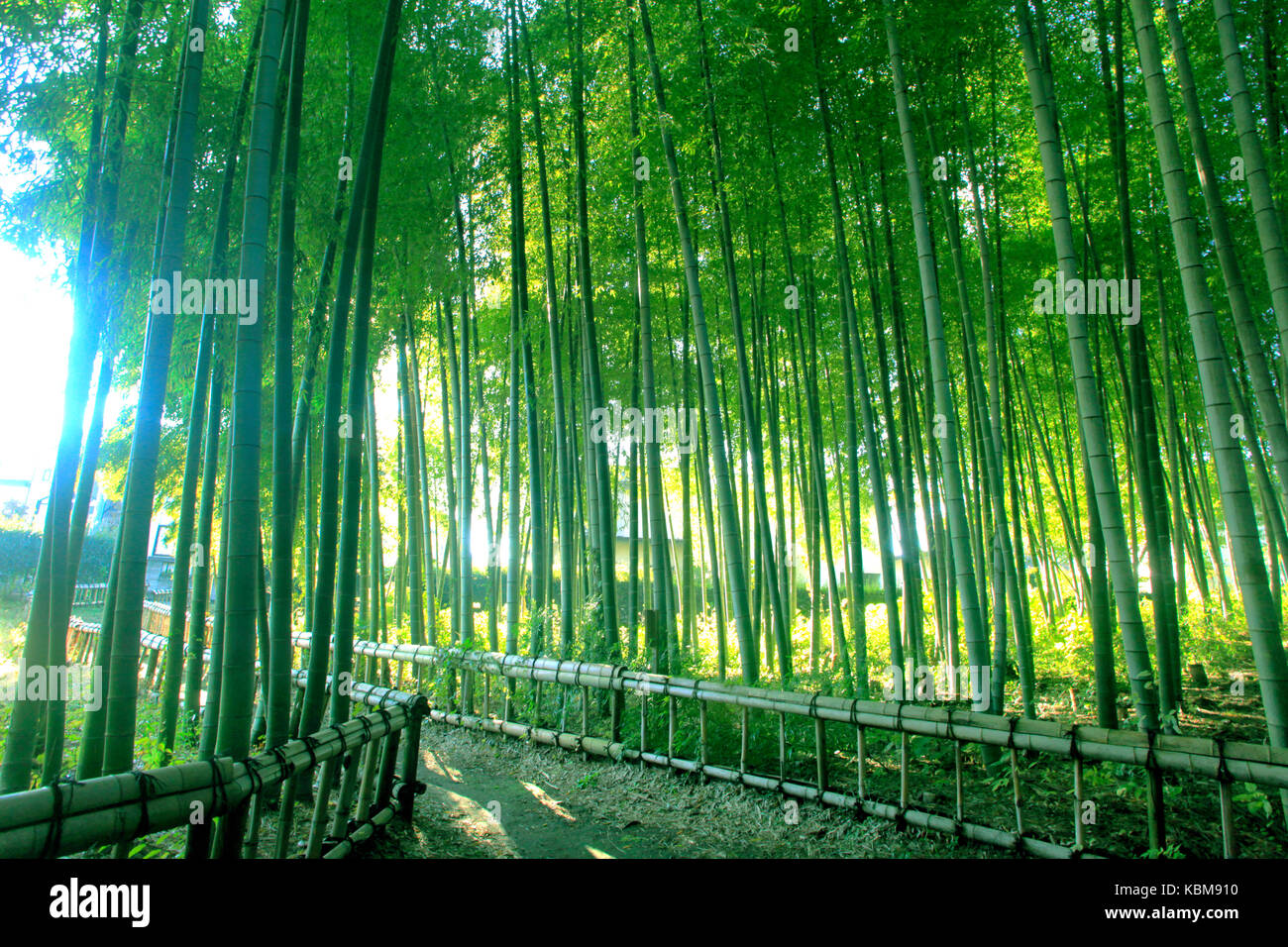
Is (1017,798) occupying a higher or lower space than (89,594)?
lower

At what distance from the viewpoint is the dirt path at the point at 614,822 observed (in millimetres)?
2695

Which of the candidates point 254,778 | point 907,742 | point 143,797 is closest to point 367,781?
point 254,778

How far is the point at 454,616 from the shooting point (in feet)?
22.6

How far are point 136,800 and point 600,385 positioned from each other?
3524 mm

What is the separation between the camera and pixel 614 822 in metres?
3.13

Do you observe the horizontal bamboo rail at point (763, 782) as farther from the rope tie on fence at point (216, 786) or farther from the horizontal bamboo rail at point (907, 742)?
the rope tie on fence at point (216, 786)

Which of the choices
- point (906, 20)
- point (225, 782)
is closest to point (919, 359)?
point (906, 20)

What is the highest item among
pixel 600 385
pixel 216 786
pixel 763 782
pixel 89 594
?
pixel 600 385

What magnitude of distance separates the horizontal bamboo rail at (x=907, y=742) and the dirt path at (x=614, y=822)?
7 centimetres

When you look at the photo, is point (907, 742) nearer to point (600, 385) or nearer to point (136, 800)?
point (136, 800)

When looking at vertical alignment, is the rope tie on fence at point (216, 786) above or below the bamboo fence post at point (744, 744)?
above

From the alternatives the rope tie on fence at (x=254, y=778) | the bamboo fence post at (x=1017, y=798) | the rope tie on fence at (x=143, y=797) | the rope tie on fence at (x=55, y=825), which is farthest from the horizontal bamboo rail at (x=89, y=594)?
the bamboo fence post at (x=1017, y=798)

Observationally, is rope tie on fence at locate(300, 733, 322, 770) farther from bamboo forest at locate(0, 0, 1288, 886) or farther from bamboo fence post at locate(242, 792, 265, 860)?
bamboo fence post at locate(242, 792, 265, 860)

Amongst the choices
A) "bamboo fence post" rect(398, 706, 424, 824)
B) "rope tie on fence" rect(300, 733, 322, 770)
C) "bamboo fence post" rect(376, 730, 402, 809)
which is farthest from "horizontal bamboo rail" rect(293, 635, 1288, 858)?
"rope tie on fence" rect(300, 733, 322, 770)
